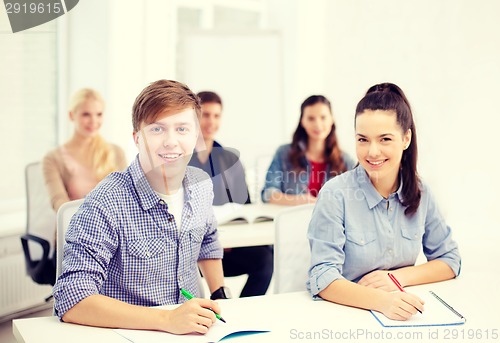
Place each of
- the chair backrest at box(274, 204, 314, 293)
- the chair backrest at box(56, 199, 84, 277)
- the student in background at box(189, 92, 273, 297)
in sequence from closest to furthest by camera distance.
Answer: the chair backrest at box(56, 199, 84, 277) < the chair backrest at box(274, 204, 314, 293) < the student in background at box(189, 92, 273, 297)

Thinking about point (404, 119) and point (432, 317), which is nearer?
point (432, 317)

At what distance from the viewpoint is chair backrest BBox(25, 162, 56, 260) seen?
9.36 ft

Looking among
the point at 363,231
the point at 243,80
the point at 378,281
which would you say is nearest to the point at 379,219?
the point at 363,231

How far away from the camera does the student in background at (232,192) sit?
221 cm

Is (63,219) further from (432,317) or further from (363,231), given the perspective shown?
(432,317)

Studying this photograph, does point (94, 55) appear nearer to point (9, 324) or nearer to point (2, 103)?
point (2, 103)

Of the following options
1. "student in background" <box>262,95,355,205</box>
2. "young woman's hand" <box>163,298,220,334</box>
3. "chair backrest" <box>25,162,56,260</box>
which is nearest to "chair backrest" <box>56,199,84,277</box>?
"young woman's hand" <box>163,298,220,334</box>

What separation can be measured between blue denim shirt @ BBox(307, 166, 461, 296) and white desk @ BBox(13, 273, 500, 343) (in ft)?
0.33

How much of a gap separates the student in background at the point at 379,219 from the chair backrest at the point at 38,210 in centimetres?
160

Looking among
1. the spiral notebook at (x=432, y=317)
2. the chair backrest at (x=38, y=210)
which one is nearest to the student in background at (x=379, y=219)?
the spiral notebook at (x=432, y=317)

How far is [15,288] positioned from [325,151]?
1.57 m

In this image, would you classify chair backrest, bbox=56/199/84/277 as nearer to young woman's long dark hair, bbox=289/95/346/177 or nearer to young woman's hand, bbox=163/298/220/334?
young woman's hand, bbox=163/298/220/334

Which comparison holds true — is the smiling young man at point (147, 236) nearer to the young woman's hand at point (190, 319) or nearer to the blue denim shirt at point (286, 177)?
the young woman's hand at point (190, 319)

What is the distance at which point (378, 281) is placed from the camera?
1.63 metres
